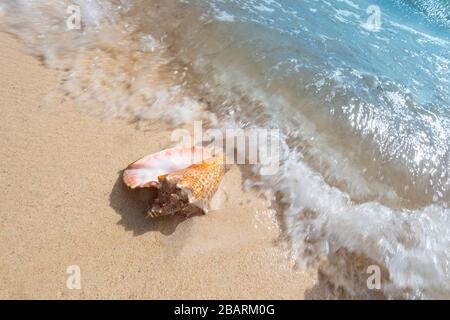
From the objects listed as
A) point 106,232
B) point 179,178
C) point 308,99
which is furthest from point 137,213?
point 308,99

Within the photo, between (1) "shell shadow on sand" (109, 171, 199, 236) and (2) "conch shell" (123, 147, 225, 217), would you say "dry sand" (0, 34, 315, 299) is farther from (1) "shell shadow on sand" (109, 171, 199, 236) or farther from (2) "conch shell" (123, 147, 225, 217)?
(2) "conch shell" (123, 147, 225, 217)

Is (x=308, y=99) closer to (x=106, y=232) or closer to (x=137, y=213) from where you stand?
(x=137, y=213)

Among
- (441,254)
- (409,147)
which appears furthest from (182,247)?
(409,147)

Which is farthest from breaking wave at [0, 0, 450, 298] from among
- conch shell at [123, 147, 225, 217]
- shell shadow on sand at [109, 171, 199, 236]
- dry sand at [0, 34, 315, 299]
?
shell shadow on sand at [109, 171, 199, 236]

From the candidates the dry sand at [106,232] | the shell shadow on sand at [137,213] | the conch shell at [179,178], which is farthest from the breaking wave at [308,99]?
the shell shadow on sand at [137,213]

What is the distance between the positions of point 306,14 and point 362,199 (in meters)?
3.93

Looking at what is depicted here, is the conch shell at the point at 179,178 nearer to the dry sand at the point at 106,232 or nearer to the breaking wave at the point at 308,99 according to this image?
the dry sand at the point at 106,232

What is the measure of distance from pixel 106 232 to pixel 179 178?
670mm

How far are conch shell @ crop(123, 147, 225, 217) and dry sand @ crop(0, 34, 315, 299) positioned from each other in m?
0.14

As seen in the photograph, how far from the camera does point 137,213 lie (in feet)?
Result: 9.15

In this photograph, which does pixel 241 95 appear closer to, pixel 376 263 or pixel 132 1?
pixel 376 263

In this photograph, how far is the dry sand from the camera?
243 centimetres

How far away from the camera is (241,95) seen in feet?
13.4

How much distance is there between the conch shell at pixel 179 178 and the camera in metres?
2.64
